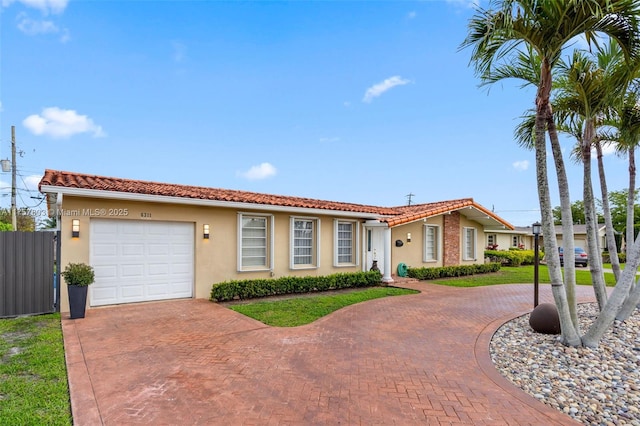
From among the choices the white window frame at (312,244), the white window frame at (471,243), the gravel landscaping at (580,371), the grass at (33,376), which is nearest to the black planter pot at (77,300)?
the grass at (33,376)

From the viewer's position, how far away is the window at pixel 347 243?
14.0 m

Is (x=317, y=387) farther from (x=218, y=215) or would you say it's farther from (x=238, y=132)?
(x=238, y=132)

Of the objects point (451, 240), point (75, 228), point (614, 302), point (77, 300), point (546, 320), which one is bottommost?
point (546, 320)

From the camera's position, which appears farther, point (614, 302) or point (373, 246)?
point (373, 246)

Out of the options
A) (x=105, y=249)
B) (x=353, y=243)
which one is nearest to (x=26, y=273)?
(x=105, y=249)

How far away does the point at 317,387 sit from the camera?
169 inches

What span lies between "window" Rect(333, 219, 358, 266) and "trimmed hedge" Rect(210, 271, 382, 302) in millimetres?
1026

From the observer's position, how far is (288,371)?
4.77 meters

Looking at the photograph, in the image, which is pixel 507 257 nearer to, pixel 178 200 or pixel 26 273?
pixel 178 200

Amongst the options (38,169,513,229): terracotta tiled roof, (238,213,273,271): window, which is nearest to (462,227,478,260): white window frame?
(38,169,513,229): terracotta tiled roof

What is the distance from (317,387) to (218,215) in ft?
24.4

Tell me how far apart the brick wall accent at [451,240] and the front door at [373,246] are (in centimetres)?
453

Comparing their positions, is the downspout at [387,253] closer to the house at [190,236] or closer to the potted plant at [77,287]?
the house at [190,236]

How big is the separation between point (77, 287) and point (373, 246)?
10.6 m
